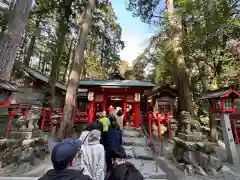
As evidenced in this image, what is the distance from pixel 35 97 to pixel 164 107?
10.3 m

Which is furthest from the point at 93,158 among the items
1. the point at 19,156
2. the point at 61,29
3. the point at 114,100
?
the point at 61,29

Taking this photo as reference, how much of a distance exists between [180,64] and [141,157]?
5257 millimetres

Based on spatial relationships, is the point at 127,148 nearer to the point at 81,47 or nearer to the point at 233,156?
the point at 233,156

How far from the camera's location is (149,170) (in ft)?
12.7

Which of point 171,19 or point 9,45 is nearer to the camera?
point 9,45

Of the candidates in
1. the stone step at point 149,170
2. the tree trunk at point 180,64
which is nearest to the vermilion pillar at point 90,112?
the stone step at point 149,170

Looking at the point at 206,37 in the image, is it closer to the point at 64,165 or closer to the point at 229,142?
the point at 229,142

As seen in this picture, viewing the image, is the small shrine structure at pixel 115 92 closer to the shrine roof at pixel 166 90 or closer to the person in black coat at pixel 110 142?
the shrine roof at pixel 166 90

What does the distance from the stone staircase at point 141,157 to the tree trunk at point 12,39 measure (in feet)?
18.0

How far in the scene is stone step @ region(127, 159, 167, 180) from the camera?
3.58 m

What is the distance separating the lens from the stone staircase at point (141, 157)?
3.64 meters

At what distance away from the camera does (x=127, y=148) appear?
18.1 feet

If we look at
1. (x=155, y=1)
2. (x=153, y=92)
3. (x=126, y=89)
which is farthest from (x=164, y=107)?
(x=155, y=1)

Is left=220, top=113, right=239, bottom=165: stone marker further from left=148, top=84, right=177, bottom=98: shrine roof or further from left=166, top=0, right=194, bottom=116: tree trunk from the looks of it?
left=148, top=84, right=177, bottom=98: shrine roof
